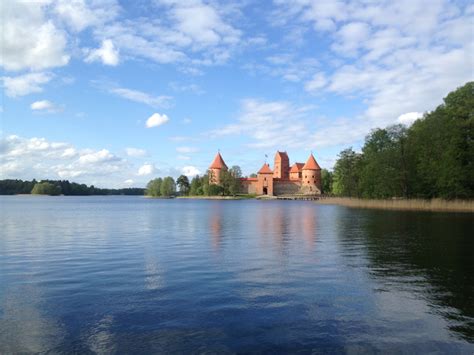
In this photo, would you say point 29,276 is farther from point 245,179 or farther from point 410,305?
point 245,179

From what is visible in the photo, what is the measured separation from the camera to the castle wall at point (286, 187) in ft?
523

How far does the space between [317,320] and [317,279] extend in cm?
430

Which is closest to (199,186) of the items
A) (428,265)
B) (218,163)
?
(218,163)

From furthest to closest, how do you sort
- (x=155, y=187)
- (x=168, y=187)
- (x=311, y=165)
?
(x=155, y=187)
(x=168, y=187)
(x=311, y=165)

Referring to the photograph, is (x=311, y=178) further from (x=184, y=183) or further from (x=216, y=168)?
(x=184, y=183)

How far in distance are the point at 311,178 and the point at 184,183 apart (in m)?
55.5

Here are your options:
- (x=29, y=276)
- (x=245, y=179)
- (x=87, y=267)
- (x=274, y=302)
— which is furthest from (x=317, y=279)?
(x=245, y=179)

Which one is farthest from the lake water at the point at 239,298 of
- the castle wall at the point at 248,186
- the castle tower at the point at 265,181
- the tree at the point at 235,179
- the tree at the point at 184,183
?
the tree at the point at 184,183

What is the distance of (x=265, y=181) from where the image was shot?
6363 inches

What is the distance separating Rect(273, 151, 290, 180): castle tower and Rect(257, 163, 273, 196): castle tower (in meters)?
4.42

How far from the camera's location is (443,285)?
12.1 m

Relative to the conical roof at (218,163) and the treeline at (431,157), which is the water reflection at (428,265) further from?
the conical roof at (218,163)

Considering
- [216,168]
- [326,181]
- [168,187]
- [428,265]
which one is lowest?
[428,265]

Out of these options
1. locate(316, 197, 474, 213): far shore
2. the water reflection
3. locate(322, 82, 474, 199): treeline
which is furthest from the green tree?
the water reflection
